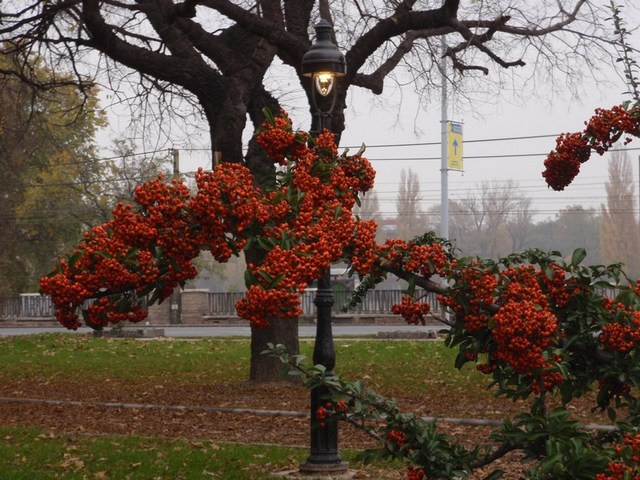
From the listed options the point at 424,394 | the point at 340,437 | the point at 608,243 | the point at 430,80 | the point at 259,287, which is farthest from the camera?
the point at 608,243

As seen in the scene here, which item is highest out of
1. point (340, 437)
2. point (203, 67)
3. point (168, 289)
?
point (203, 67)

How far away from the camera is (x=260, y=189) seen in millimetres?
5969

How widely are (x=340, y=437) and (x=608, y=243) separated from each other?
184ft

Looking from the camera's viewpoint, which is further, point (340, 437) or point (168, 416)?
point (168, 416)

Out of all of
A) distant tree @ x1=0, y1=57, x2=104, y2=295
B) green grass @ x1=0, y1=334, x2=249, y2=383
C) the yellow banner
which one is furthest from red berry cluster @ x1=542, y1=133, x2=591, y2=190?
distant tree @ x1=0, y1=57, x2=104, y2=295

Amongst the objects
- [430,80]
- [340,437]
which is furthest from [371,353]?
[340,437]

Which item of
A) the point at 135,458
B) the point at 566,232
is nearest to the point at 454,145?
the point at 135,458

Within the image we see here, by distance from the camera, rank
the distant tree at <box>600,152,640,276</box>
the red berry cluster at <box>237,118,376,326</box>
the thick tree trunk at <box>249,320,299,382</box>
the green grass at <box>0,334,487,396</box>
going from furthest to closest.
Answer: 1. the distant tree at <box>600,152,640,276</box>
2. the green grass at <box>0,334,487,396</box>
3. the thick tree trunk at <box>249,320,299,382</box>
4. the red berry cluster at <box>237,118,376,326</box>

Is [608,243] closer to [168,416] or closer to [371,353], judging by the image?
[371,353]

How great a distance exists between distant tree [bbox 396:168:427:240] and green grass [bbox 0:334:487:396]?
48955mm

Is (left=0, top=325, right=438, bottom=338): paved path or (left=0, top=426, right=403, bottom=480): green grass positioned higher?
(left=0, top=325, right=438, bottom=338): paved path

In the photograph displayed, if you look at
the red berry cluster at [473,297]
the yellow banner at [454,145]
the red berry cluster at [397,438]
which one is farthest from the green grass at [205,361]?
the yellow banner at [454,145]

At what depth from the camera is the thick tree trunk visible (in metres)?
15.1

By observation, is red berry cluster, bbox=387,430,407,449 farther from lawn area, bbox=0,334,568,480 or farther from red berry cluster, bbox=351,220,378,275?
lawn area, bbox=0,334,568,480
